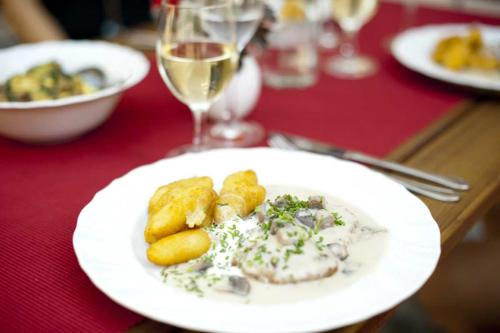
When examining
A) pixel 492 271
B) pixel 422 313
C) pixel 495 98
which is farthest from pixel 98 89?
pixel 422 313

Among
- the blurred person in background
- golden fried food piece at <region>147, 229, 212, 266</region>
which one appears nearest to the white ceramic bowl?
golden fried food piece at <region>147, 229, 212, 266</region>

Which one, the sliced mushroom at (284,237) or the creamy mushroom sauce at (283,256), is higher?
the sliced mushroom at (284,237)

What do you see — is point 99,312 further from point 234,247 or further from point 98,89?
point 98,89

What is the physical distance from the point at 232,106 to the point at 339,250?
65 cm

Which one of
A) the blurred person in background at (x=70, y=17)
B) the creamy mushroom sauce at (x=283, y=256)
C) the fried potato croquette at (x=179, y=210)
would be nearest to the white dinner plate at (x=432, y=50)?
the creamy mushroom sauce at (x=283, y=256)

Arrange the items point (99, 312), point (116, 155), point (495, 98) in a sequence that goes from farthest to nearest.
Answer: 1. point (495, 98)
2. point (116, 155)
3. point (99, 312)

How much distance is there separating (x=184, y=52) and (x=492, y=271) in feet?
3.98

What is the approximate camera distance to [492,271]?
1.74 metres

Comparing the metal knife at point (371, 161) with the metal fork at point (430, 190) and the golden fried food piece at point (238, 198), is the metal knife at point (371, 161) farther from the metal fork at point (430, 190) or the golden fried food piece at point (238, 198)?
the golden fried food piece at point (238, 198)

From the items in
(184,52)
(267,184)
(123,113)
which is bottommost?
(123,113)

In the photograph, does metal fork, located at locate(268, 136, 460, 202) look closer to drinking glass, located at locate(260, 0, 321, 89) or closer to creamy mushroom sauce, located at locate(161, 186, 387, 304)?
creamy mushroom sauce, located at locate(161, 186, 387, 304)

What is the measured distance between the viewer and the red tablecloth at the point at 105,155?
2.43 feet

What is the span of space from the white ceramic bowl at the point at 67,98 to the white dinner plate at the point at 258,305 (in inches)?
10.8

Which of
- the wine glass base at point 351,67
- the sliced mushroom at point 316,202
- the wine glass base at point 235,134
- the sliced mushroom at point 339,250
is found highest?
the sliced mushroom at point 316,202
